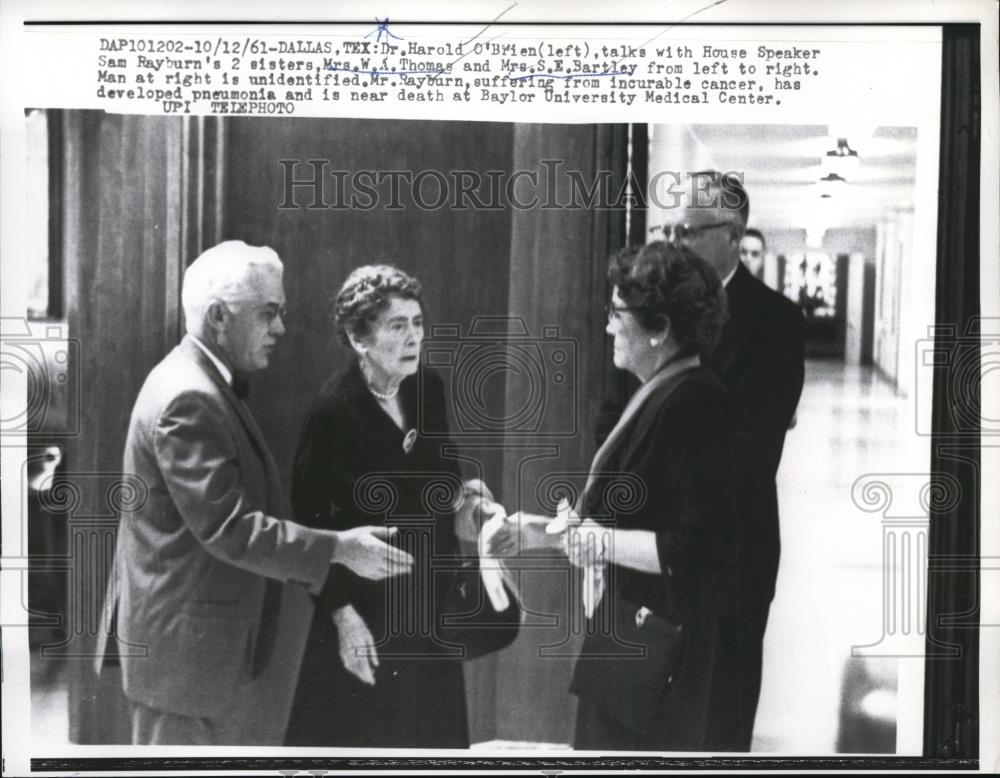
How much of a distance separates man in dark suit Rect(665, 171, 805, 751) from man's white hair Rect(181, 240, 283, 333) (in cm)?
114

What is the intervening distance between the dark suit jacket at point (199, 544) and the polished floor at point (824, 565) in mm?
330

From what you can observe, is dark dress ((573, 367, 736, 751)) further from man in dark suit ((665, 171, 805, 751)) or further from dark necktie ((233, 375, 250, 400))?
dark necktie ((233, 375, 250, 400))

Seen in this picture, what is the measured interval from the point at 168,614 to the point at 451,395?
1.00 metres

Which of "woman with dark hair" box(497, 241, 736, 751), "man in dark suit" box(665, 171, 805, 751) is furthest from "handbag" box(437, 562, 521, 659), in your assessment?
"man in dark suit" box(665, 171, 805, 751)

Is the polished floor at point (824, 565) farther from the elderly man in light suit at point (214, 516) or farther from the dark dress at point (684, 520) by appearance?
the elderly man in light suit at point (214, 516)

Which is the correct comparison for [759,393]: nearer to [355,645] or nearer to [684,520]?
[684,520]

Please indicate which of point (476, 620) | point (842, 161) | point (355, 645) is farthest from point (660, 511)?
point (842, 161)

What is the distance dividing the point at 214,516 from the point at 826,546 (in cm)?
171

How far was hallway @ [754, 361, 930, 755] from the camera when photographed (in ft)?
10.2

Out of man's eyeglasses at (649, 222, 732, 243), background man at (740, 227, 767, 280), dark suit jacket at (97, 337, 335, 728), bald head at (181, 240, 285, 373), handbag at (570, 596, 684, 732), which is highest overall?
man's eyeglasses at (649, 222, 732, 243)

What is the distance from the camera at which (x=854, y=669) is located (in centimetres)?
313

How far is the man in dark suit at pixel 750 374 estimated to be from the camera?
3.06 meters

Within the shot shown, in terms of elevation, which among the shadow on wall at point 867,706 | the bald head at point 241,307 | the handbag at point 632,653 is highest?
the bald head at point 241,307

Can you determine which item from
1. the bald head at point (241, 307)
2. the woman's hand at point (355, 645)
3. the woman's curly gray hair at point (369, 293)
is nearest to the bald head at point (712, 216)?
the woman's curly gray hair at point (369, 293)
